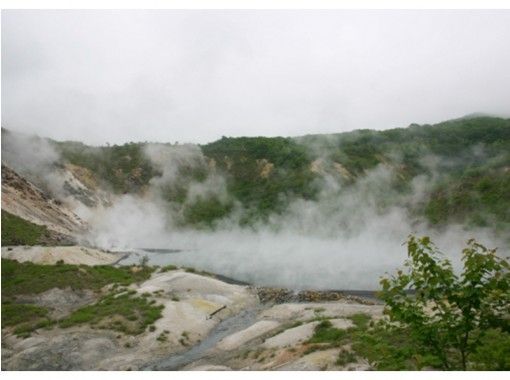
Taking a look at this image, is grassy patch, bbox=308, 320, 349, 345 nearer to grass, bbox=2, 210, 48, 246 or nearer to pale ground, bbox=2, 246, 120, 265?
pale ground, bbox=2, 246, 120, 265

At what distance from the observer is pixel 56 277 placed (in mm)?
35281

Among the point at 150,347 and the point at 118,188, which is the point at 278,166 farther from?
the point at 150,347

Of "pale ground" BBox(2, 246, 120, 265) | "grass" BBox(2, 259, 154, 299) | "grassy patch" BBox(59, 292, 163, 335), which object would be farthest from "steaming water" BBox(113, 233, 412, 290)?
"grassy patch" BBox(59, 292, 163, 335)

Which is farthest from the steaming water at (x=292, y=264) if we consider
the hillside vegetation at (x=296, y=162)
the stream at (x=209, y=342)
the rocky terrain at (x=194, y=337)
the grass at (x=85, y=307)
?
the hillside vegetation at (x=296, y=162)

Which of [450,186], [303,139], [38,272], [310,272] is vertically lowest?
[310,272]

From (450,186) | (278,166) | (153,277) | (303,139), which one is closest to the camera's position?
(153,277)

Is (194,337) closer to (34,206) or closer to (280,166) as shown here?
(34,206)

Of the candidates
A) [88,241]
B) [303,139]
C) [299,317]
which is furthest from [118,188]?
[299,317]

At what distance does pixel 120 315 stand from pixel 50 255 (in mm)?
15770

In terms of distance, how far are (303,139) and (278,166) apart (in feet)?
41.7

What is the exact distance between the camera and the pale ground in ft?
128

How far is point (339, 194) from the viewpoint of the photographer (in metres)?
81.2

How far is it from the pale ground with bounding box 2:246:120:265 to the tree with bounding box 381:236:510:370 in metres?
37.2

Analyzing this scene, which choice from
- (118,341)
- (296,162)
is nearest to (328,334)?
(118,341)
